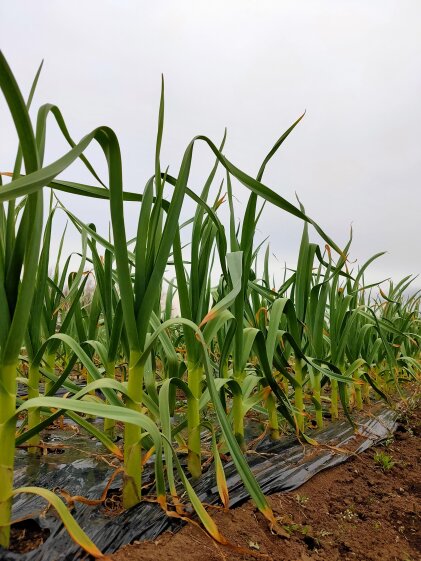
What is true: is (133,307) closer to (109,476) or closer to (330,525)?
(109,476)

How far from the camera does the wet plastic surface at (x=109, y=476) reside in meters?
0.85

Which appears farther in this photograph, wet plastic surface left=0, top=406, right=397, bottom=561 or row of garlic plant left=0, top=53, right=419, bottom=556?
wet plastic surface left=0, top=406, right=397, bottom=561

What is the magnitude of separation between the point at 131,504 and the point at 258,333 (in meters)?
0.51

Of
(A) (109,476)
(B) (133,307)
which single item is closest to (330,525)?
(A) (109,476)

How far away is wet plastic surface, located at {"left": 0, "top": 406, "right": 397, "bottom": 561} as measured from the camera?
0.85m

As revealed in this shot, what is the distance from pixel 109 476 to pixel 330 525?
55 cm

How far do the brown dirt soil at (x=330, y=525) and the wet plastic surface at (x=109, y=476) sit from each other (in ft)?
0.11

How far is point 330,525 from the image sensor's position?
3.63 feet

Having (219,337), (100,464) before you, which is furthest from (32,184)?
(219,337)

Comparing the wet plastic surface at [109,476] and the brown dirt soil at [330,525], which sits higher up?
the wet plastic surface at [109,476]

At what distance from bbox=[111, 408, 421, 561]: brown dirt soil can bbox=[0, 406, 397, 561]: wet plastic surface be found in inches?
1.4

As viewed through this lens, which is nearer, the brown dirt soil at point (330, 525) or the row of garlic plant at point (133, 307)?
the row of garlic plant at point (133, 307)

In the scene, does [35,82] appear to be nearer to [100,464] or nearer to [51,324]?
[51,324]

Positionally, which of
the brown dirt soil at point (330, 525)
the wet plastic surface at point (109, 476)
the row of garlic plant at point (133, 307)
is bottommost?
the brown dirt soil at point (330, 525)
